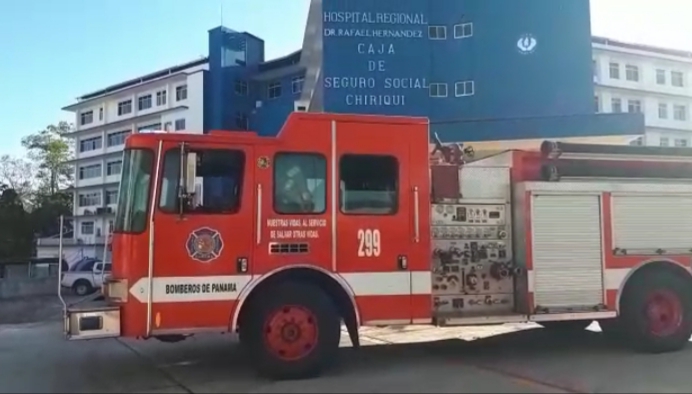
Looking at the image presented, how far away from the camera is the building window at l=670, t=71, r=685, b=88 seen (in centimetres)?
7256

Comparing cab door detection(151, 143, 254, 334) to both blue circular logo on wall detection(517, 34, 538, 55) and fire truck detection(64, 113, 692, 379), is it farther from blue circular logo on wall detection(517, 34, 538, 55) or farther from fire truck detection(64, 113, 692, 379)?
blue circular logo on wall detection(517, 34, 538, 55)

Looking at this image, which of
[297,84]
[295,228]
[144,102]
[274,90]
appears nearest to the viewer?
[295,228]

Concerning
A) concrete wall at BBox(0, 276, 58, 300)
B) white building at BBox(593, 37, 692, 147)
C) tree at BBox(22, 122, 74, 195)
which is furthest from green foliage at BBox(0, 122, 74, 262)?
white building at BBox(593, 37, 692, 147)

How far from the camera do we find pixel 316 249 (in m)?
7.86

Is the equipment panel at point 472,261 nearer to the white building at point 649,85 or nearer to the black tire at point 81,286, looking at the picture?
the black tire at point 81,286

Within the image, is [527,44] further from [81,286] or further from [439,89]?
[81,286]

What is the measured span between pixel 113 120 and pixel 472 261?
7491 centimetres

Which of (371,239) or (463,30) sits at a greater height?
(463,30)

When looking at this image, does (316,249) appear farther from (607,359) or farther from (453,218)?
(607,359)

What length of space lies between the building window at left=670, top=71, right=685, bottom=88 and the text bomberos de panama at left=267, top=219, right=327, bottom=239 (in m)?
74.2

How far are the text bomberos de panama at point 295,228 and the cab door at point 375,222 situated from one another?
262 millimetres

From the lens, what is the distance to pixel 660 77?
235 feet

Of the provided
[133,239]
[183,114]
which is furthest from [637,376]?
[183,114]

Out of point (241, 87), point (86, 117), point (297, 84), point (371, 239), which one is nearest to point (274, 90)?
point (241, 87)
